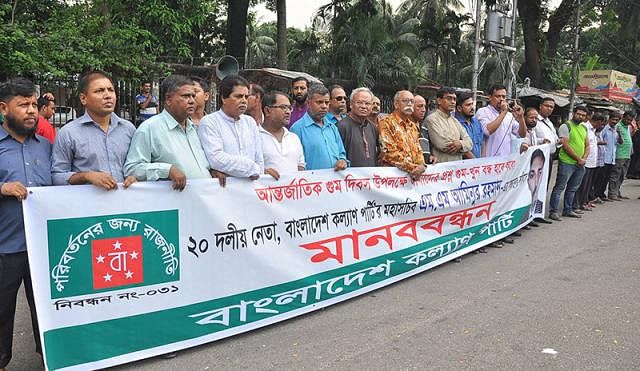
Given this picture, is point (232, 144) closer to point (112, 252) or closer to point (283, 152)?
point (283, 152)

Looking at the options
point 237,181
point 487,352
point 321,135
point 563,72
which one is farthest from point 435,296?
point 563,72

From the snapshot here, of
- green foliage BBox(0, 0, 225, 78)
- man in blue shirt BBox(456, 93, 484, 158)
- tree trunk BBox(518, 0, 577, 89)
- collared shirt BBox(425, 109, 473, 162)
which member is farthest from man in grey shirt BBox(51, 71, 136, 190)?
tree trunk BBox(518, 0, 577, 89)

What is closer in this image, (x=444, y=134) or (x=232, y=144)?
(x=232, y=144)

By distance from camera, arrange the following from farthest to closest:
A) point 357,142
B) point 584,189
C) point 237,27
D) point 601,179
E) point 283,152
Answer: point 237,27 → point 601,179 → point 584,189 → point 357,142 → point 283,152

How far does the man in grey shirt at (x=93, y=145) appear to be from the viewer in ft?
10.5

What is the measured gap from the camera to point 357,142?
5262 mm

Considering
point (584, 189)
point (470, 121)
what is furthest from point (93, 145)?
point (584, 189)

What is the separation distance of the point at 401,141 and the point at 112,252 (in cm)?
306

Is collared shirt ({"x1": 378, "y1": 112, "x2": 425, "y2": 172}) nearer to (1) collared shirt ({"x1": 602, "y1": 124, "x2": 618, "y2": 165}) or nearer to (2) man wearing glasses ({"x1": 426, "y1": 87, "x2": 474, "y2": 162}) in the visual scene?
(2) man wearing glasses ({"x1": 426, "y1": 87, "x2": 474, "y2": 162})

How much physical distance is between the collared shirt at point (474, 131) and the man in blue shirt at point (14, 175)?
4.88 m

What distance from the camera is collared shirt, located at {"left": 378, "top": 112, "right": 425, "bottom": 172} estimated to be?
534 cm

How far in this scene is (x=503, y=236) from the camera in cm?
679

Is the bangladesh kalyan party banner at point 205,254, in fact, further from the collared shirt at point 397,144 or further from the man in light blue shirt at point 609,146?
the man in light blue shirt at point 609,146

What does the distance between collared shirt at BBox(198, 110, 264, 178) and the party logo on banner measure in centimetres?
51
